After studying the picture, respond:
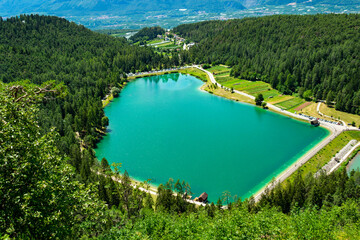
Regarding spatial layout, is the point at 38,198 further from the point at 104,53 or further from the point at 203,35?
the point at 203,35

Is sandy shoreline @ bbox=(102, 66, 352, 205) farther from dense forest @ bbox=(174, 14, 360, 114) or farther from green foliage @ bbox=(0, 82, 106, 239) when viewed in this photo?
green foliage @ bbox=(0, 82, 106, 239)

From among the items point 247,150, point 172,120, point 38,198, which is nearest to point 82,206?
point 38,198

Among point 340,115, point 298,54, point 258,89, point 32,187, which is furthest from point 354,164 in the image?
point 298,54

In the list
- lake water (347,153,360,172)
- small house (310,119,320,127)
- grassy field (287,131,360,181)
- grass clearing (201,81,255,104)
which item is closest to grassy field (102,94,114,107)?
grass clearing (201,81,255,104)

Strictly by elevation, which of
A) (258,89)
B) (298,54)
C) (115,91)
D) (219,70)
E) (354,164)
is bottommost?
(354,164)

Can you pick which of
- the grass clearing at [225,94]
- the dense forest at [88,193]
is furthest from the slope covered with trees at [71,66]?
the grass clearing at [225,94]

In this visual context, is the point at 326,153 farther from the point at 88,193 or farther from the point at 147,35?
the point at 147,35
